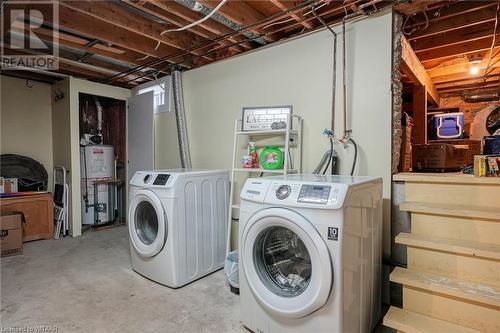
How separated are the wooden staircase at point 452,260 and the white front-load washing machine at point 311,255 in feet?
0.75

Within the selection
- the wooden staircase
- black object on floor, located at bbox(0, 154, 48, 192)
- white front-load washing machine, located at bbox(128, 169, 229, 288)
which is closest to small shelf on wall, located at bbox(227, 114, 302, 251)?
white front-load washing machine, located at bbox(128, 169, 229, 288)

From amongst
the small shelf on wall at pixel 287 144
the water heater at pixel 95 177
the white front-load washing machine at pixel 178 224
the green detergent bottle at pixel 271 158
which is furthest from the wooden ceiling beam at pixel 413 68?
the water heater at pixel 95 177

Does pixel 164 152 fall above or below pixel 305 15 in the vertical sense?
below

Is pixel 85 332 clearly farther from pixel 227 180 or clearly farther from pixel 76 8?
pixel 76 8

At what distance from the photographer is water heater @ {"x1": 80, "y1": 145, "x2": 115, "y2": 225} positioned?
4.23 meters

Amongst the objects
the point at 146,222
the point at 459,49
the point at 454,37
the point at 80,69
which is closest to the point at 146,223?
the point at 146,222

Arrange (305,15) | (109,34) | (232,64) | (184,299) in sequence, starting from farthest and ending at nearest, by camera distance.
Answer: (232,64)
(109,34)
(305,15)
(184,299)

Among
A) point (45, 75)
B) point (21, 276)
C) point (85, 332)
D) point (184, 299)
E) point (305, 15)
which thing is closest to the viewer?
point (85, 332)

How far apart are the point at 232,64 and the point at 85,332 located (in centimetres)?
272

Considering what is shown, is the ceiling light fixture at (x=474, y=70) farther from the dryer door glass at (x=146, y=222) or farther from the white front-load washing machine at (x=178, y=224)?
the dryer door glass at (x=146, y=222)

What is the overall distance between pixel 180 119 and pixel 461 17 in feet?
9.85

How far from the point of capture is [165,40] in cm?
288

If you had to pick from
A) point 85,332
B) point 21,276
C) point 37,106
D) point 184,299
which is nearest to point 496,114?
point 184,299

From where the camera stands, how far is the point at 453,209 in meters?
1.74
